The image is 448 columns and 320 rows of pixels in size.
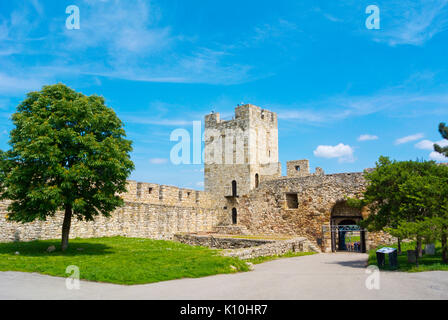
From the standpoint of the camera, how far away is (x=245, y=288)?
9.34 metres

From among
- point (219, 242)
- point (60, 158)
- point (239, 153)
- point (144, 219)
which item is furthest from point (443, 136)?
point (60, 158)

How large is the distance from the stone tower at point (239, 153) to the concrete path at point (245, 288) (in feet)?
76.0

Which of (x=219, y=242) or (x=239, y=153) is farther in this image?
(x=239, y=153)

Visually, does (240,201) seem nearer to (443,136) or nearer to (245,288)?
(443,136)

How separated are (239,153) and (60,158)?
21.3 metres

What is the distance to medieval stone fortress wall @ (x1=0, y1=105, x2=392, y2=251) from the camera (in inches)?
967

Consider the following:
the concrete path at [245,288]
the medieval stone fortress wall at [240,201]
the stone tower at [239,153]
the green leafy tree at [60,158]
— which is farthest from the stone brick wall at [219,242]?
the concrete path at [245,288]

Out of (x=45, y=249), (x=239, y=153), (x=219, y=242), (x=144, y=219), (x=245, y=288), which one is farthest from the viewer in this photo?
(x=239, y=153)

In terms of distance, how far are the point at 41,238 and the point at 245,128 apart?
67.5 feet

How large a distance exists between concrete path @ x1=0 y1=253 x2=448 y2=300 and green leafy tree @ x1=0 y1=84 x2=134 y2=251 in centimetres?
460

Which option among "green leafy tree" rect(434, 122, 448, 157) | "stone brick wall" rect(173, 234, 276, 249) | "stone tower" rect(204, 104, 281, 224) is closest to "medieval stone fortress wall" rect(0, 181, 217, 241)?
"stone tower" rect(204, 104, 281, 224)

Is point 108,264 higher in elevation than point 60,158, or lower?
lower

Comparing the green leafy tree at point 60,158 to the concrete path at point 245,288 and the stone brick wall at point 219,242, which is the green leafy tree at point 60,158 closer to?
the concrete path at point 245,288

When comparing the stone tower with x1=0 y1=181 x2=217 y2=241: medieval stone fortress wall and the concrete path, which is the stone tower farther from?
the concrete path
